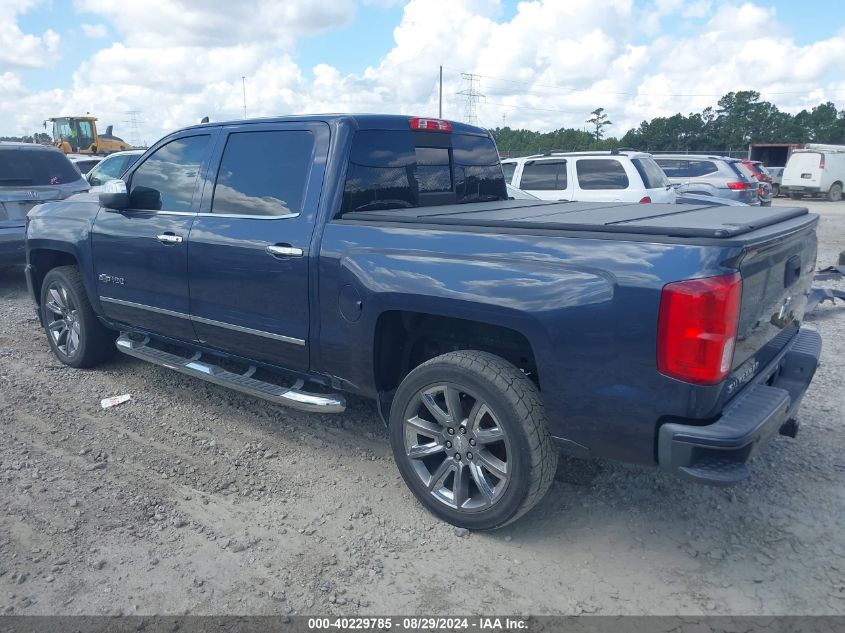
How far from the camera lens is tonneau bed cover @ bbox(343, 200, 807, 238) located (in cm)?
270

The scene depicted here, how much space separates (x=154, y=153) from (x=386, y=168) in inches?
72.3

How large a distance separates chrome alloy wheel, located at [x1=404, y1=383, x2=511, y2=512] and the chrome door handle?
3.40ft

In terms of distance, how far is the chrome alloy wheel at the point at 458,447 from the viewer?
3.11 meters

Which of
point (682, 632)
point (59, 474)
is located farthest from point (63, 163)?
point (682, 632)

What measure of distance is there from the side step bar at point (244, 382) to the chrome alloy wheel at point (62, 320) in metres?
0.67

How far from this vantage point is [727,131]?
159ft

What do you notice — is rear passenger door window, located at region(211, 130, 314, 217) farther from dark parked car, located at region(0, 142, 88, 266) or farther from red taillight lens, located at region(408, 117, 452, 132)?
dark parked car, located at region(0, 142, 88, 266)

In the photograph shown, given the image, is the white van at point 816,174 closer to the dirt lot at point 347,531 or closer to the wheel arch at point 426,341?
the dirt lot at point 347,531

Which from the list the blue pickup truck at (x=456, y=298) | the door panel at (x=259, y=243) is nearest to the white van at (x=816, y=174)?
the blue pickup truck at (x=456, y=298)

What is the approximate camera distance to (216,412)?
15.4 feet

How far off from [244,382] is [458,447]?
1.56 m

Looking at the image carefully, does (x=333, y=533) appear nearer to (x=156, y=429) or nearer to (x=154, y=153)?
(x=156, y=429)

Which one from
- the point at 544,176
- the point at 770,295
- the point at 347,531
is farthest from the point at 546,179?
the point at 347,531

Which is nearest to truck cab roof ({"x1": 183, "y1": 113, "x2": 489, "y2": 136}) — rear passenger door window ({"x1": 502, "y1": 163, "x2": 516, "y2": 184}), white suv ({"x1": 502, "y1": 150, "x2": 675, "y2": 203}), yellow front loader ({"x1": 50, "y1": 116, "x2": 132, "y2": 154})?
white suv ({"x1": 502, "y1": 150, "x2": 675, "y2": 203})
